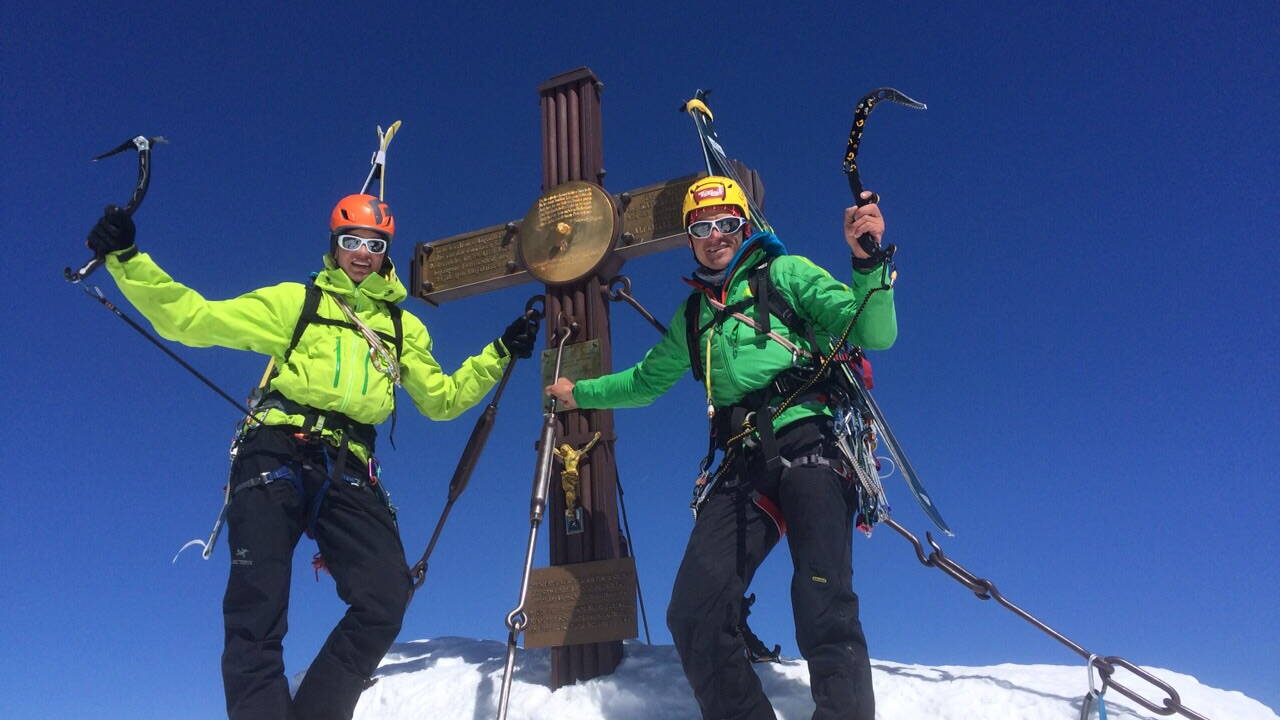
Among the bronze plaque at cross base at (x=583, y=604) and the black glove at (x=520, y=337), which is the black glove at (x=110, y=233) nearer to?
the black glove at (x=520, y=337)

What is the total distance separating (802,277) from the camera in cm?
497

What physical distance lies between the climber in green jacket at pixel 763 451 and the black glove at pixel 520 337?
113 centimetres

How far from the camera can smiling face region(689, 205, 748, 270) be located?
5.43m

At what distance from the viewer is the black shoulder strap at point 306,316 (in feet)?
17.3

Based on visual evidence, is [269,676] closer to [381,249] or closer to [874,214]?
[381,249]

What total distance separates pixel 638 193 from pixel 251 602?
405 centimetres

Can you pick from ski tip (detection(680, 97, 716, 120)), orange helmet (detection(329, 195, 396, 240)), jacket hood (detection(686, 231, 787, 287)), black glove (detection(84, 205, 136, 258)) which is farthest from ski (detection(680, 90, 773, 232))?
black glove (detection(84, 205, 136, 258))

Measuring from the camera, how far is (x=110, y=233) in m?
4.72

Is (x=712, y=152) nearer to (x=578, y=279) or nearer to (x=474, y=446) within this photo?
(x=578, y=279)

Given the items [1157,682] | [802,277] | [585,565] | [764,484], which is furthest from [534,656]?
[1157,682]

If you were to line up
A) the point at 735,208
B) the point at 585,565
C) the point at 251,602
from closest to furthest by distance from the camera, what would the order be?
1. the point at 251,602
2. the point at 735,208
3. the point at 585,565

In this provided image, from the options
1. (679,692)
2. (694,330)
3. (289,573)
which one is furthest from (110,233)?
(679,692)

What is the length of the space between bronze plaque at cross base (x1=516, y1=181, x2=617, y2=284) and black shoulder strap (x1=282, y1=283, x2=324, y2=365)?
2.14 metres

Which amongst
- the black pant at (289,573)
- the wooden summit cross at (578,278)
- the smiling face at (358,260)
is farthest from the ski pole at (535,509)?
the smiling face at (358,260)
